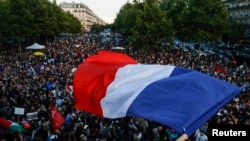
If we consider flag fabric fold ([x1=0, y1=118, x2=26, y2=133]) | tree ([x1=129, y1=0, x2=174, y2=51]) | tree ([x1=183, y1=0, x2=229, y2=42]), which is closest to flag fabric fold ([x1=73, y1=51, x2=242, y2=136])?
flag fabric fold ([x1=0, y1=118, x2=26, y2=133])

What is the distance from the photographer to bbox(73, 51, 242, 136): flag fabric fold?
6.04 meters

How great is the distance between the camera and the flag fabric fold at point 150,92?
19.8ft

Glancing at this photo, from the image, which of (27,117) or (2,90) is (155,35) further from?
(27,117)

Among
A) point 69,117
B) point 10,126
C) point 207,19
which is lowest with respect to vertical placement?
point 69,117

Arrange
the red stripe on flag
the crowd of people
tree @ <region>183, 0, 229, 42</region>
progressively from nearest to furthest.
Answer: the red stripe on flag < the crowd of people < tree @ <region>183, 0, 229, 42</region>

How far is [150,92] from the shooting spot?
6.81m

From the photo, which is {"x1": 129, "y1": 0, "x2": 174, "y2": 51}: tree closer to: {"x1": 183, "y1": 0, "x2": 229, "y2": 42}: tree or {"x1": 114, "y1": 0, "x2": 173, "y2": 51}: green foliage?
{"x1": 114, "y1": 0, "x2": 173, "y2": 51}: green foliage

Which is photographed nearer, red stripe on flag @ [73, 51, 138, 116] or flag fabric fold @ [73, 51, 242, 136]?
flag fabric fold @ [73, 51, 242, 136]

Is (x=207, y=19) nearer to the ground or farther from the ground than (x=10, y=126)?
farther from the ground

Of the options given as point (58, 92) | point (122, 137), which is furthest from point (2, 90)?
point (122, 137)

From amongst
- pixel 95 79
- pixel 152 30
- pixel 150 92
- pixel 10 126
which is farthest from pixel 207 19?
pixel 150 92

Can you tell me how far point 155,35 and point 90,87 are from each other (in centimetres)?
3517

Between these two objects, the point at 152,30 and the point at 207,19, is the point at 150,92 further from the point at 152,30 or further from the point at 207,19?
the point at 207,19

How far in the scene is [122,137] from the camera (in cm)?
1425
